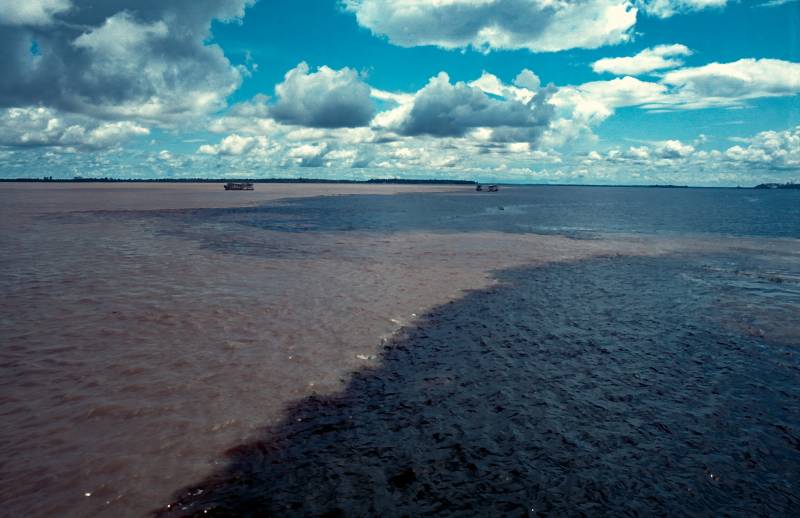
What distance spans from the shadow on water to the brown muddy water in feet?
0.17

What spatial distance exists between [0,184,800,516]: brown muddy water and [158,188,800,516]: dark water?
0.16ft

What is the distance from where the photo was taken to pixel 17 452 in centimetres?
846

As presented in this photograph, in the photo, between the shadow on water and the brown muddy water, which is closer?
the shadow on water

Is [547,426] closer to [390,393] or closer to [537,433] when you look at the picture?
[537,433]

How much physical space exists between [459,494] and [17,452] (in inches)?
306

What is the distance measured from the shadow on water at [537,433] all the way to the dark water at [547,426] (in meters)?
0.03

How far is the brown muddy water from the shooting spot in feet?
26.1

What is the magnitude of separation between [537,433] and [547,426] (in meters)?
0.42

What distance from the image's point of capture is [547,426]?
400 inches

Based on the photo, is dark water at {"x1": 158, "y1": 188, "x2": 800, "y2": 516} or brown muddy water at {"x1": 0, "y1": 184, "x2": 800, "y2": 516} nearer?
dark water at {"x1": 158, "y1": 188, "x2": 800, "y2": 516}

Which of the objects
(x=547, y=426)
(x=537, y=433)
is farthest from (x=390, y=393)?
(x=547, y=426)

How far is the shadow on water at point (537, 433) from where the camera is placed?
7801mm

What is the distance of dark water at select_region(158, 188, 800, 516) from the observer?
7.82 meters

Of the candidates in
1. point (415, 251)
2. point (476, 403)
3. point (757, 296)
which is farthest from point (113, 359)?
point (757, 296)
